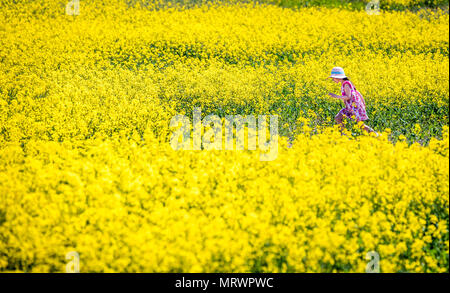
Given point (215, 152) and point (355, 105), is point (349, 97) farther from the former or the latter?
point (215, 152)

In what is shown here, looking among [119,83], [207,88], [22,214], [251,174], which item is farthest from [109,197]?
[119,83]

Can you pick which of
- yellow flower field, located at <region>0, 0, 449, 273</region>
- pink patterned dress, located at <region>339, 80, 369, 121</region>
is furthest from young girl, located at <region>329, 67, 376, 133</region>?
yellow flower field, located at <region>0, 0, 449, 273</region>

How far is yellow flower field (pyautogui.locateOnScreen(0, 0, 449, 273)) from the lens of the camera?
4355 mm

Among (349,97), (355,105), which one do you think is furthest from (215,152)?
(355,105)

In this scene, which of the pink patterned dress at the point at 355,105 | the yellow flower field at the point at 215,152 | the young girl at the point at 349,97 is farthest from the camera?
the pink patterned dress at the point at 355,105

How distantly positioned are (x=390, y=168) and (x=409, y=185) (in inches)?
17.2

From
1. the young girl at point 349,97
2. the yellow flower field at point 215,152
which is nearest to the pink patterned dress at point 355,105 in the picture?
the young girl at point 349,97

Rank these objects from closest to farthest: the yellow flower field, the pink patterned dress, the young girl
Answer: the yellow flower field
the young girl
the pink patterned dress

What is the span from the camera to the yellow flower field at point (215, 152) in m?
4.36

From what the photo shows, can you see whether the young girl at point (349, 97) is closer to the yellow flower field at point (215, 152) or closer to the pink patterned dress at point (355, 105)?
the pink patterned dress at point (355, 105)

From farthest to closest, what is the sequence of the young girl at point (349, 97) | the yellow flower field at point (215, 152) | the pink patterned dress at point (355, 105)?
the pink patterned dress at point (355, 105)
the young girl at point (349, 97)
the yellow flower field at point (215, 152)

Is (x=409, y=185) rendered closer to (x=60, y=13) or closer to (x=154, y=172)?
Answer: (x=154, y=172)

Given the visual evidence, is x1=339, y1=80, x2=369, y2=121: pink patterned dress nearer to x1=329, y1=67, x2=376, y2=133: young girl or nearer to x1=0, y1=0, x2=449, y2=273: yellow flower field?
x1=329, y1=67, x2=376, y2=133: young girl
